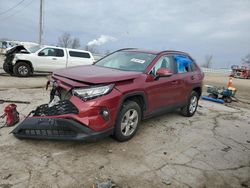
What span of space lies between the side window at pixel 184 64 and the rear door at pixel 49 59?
942cm

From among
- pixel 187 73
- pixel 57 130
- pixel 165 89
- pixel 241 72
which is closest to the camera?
pixel 57 130

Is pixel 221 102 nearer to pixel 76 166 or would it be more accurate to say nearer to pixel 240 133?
pixel 240 133

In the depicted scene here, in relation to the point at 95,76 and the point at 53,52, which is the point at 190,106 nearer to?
the point at 95,76

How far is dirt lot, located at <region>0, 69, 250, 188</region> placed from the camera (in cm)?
324

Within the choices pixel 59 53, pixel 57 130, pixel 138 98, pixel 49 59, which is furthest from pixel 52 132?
pixel 59 53

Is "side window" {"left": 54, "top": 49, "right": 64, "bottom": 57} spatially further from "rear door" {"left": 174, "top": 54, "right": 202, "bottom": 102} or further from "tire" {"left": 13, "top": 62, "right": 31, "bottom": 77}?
"rear door" {"left": 174, "top": 54, "right": 202, "bottom": 102}

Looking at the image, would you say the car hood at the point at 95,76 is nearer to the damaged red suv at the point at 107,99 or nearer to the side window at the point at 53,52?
the damaged red suv at the point at 107,99

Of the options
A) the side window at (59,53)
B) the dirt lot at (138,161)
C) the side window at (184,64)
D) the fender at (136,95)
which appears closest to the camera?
the dirt lot at (138,161)

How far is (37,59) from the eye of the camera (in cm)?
1327

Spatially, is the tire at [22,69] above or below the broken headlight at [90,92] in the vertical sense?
below

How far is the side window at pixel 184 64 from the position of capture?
5949 millimetres

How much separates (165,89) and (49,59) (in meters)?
10.2

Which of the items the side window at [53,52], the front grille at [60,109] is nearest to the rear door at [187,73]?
the front grille at [60,109]

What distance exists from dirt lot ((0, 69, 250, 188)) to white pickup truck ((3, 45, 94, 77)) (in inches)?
354
